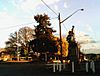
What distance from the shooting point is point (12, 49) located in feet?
364

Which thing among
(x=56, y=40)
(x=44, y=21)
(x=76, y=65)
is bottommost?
(x=76, y=65)

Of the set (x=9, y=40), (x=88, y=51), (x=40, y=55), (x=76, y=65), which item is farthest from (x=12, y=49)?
(x=76, y=65)

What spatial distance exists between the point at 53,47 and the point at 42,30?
6.83 meters

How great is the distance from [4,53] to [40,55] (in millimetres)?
35893

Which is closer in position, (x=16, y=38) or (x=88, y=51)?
(x=16, y=38)

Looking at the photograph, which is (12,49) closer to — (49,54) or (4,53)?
(4,53)

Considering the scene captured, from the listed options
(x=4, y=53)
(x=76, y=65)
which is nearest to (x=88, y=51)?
(x=4, y=53)

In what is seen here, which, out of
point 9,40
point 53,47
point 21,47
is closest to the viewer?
point 53,47

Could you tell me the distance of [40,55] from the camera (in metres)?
83.0

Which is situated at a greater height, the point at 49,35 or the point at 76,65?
the point at 49,35

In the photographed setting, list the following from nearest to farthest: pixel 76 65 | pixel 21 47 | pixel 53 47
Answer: pixel 76 65, pixel 53 47, pixel 21 47

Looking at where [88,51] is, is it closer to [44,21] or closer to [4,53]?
[4,53]

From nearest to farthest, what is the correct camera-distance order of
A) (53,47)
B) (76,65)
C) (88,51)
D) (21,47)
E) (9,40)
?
(76,65)
(53,47)
(21,47)
(9,40)
(88,51)

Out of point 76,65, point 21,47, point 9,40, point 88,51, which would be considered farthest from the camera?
point 88,51
